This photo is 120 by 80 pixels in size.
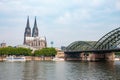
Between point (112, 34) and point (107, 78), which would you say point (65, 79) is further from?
point (112, 34)

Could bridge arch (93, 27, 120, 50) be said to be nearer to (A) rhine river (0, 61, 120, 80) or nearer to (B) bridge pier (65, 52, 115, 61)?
(B) bridge pier (65, 52, 115, 61)

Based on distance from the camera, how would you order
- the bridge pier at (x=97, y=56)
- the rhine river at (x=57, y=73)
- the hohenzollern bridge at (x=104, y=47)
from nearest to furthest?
1. the rhine river at (x=57, y=73)
2. the hohenzollern bridge at (x=104, y=47)
3. the bridge pier at (x=97, y=56)

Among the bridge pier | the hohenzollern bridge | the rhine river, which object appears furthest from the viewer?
the bridge pier

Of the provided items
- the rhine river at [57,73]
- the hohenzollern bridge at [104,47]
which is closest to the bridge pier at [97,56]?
the hohenzollern bridge at [104,47]

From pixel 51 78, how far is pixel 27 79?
557 centimetres

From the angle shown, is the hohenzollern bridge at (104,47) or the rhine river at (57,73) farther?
the hohenzollern bridge at (104,47)

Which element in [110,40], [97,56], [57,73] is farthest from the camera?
[97,56]

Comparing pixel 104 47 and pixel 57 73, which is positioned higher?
pixel 104 47

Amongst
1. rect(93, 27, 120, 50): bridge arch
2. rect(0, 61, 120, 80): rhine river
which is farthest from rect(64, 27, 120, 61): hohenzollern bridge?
rect(0, 61, 120, 80): rhine river

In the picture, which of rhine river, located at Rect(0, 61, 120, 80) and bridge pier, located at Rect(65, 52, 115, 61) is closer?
rhine river, located at Rect(0, 61, 120, 80)

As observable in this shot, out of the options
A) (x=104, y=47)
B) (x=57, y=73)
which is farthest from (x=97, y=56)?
(x=57, y=73)

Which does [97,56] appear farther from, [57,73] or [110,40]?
[57,73]

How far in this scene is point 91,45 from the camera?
193125 mm

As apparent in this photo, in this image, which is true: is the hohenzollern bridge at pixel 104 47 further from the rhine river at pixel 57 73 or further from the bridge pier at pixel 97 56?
the rhine river at pixel 57 73
